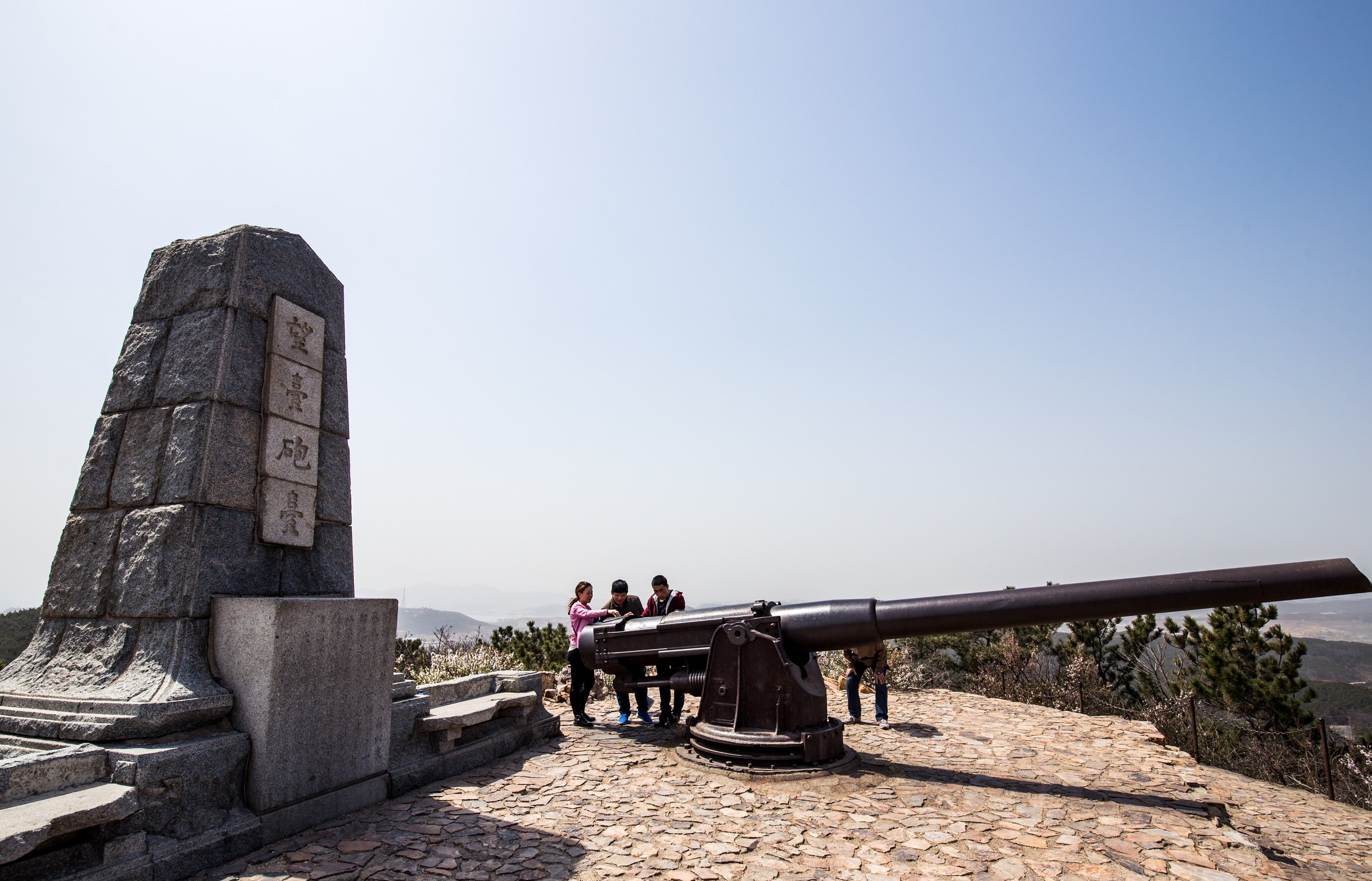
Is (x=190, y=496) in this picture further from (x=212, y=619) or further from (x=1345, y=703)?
(x=1345, y=703)

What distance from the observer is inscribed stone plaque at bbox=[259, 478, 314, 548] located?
507 cm

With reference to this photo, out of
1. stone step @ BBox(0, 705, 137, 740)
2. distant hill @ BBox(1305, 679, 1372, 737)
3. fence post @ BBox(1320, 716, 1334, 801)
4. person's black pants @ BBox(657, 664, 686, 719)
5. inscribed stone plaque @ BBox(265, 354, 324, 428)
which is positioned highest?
inscribed stone plaque @ BBox(265, 354, 324, 428)

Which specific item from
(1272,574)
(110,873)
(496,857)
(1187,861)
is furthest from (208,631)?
(1272,574)

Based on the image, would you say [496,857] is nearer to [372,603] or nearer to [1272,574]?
[372,603]

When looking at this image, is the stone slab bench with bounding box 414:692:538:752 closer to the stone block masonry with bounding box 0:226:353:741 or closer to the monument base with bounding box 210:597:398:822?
the monument base with bounding box 210:597:398:822

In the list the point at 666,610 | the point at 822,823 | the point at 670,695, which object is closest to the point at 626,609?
the point at 666,610

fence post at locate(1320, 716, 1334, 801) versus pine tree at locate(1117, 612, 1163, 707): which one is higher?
pine tree at locate(1117, 612, 1163, 707)

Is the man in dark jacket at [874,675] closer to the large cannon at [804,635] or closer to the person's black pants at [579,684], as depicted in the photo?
the large cannon at [804,635]

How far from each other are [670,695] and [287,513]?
5027 mm

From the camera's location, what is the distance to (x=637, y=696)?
8.12 m

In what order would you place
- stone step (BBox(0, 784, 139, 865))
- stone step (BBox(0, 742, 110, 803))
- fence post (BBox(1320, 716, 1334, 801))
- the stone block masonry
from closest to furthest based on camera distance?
stone step (BBox(0, 784, 139, 865)) → stone step (BBox(0, 742, 110, 803)) → the stone block masonry → fence post (BBox(1320, 716, 1334, 801))

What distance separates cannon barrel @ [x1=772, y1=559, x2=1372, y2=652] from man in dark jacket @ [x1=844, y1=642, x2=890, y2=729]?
2042mm

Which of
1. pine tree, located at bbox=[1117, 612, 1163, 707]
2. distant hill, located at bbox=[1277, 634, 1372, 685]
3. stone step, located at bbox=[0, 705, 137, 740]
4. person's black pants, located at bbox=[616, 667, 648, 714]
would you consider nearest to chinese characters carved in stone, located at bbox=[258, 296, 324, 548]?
stone step, located at bbox=[0, 705, 137, 740]

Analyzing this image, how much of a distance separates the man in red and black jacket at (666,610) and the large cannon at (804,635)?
1.09 meters
